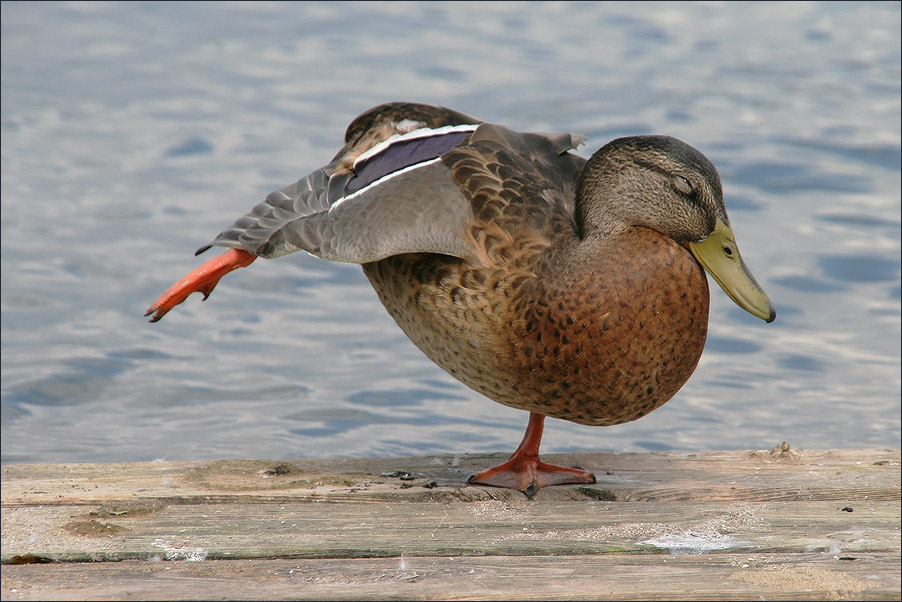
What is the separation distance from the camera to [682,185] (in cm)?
350

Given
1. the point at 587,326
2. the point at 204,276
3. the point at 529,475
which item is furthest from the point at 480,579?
the point at 204,276

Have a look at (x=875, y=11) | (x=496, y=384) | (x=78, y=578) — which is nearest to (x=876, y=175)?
(x=875, y=11)

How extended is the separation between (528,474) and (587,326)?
0.72 meters

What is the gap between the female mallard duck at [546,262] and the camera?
343cm

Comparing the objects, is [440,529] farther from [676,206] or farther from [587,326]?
[676,206]

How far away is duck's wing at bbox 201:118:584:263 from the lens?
3648 mm

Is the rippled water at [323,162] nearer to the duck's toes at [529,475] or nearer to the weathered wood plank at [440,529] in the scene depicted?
the duck's toes at [529,475]

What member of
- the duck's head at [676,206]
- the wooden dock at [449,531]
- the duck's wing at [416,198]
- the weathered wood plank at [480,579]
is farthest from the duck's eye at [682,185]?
the weathered wood plank at [480,579]

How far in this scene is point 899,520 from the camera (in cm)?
347

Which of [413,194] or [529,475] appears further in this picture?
[529,475]

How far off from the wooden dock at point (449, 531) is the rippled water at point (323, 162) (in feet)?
6.02

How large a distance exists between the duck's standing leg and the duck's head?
827 mm

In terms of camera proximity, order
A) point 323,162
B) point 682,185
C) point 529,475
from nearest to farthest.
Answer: point 682,185 → point 529,475 → point 323,162

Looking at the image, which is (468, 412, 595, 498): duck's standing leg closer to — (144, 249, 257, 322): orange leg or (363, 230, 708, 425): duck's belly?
(363, 230, 708, 425): duck's belly
